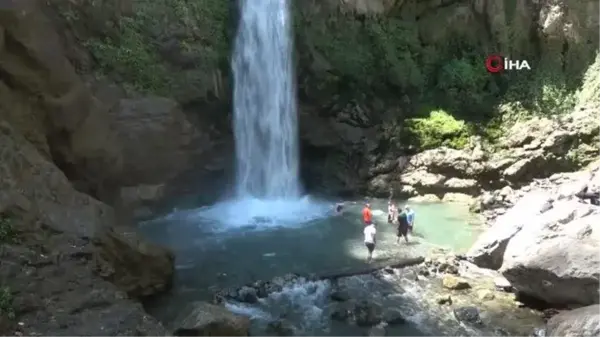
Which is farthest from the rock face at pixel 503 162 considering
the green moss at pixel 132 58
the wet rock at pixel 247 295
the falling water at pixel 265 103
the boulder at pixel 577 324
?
the boulder at pixel 577 324

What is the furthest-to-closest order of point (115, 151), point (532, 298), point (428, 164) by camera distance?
1. point (428, 164)
2. point (115, 151)
3. point (532, 298)

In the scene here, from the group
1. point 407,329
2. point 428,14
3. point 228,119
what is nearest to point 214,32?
point 228,119

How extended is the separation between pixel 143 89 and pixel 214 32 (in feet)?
15.4

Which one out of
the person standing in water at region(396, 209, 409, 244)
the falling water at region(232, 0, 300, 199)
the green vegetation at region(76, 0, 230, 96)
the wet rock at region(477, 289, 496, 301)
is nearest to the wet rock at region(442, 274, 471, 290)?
the wet rock at region(477, 289, 496, 301)

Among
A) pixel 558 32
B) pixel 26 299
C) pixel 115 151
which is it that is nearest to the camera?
pixel 26 299

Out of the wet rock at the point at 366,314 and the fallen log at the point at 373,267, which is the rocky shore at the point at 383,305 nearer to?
the wet rock at the point at 366,314

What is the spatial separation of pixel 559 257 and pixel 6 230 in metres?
11.4

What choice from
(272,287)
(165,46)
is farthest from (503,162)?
(165,46)

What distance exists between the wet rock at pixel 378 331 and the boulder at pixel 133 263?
209 inches

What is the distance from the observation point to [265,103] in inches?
1029

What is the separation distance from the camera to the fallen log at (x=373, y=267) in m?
15.5

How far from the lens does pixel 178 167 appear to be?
2345cm

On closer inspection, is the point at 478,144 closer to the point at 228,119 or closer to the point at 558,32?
the point at 558,32

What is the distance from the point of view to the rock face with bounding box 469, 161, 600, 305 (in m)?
12.1
